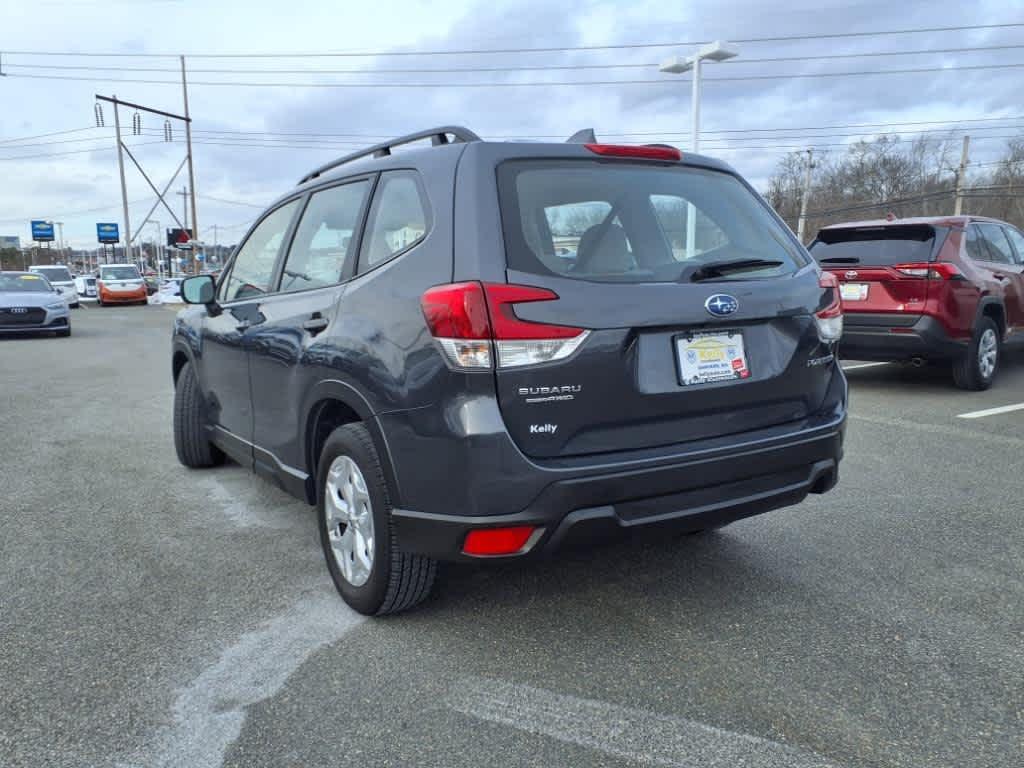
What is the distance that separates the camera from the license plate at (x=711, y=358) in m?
2.79

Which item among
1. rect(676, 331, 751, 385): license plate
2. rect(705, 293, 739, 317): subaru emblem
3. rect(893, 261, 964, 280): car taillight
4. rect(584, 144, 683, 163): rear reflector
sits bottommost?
rect(676, 331, 751, 385): license plate

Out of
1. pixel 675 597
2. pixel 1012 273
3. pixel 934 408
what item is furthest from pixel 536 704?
pixel 1012 273

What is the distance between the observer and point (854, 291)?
800 cm

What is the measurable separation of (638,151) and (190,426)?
359cm

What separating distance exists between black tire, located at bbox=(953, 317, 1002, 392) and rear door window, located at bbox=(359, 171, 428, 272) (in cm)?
664

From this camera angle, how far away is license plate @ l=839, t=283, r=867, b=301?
7949 millimetres

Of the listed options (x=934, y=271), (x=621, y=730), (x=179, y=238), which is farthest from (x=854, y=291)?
(x=179, y=238)

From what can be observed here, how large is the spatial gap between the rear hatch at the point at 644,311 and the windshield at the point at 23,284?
1791 cm

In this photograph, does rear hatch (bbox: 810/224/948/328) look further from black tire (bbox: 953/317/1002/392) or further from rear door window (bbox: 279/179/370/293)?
rear door window (bbox: 279/179/370/293)

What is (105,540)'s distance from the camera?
4.14 metres

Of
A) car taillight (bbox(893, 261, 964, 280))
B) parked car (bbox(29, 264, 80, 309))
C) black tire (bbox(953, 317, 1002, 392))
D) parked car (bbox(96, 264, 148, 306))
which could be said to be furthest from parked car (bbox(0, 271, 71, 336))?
black tire (bbox(953, 317, 1002, 392))

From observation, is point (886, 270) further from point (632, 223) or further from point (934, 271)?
point (632, 223)

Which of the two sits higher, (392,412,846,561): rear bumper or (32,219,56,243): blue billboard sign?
(32,219,56,243): blue billboard sign

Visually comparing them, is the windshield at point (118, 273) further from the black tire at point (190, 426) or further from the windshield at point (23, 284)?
the black tire at point (190, 426)
